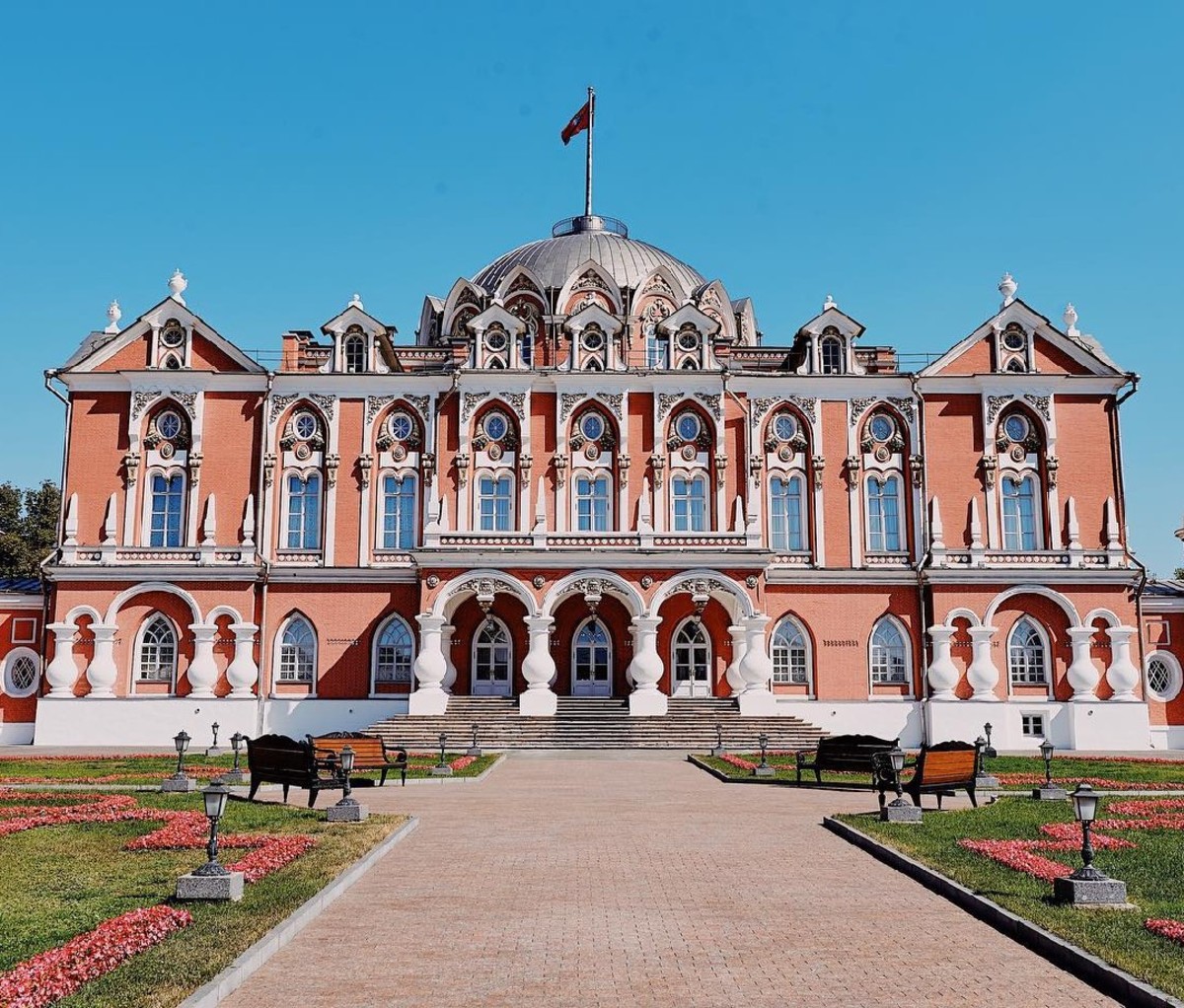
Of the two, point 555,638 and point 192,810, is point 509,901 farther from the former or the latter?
point 555,638

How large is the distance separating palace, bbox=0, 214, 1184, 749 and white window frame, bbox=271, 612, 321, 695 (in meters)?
0.09

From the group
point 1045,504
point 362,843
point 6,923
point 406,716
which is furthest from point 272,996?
point 1045,504

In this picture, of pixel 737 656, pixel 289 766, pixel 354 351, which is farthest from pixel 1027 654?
pixel 289 766

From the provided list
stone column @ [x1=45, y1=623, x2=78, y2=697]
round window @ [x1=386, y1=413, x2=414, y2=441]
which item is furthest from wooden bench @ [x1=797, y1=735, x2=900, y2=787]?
stone column @ [x1=45, y1=623, x2=78, y2=697]

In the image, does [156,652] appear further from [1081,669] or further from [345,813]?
[1081,669]

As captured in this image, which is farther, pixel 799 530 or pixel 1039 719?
pixel 799 530

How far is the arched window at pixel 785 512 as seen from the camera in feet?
129

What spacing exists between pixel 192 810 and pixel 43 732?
2165cm

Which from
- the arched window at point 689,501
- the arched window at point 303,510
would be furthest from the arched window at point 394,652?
the arched window at point 689,501

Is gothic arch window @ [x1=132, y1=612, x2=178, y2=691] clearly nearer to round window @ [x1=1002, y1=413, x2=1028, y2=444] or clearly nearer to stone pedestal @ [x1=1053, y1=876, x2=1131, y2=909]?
round window @ [x1=1002, y1=413, x2=1028, y2=444]

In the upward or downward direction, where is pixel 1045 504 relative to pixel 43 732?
upward

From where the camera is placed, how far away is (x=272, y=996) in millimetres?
8016

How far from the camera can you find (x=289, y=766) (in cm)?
1920

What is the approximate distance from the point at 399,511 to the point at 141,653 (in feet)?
30.4
